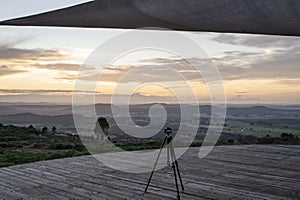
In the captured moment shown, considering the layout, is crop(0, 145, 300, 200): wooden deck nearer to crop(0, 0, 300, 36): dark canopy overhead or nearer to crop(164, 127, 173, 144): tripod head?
crop(164, 127, 173, 144): tripod head

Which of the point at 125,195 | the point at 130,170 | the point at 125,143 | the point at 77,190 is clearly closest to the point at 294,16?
the point at 125,195

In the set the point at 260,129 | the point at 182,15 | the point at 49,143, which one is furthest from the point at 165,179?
the point at 260,129

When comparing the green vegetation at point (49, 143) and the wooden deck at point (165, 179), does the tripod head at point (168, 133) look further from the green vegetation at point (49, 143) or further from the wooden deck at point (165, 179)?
the green vegetation at point (49, 143)

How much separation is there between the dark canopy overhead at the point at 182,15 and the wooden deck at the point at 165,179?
1.66 metres

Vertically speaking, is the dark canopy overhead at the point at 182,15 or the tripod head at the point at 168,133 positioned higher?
the dark canopy overhead at the point at 182,15

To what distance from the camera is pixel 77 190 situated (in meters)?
3.51

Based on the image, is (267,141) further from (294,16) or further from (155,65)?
(294,16)

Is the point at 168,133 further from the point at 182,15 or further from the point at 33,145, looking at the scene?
the point at 33,145

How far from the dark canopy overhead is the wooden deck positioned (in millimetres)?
1662

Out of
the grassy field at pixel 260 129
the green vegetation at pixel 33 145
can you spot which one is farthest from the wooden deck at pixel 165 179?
the grassy field at pixel 260 129

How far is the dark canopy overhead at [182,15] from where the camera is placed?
1.75 m

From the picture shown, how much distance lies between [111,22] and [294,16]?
4.20 feet

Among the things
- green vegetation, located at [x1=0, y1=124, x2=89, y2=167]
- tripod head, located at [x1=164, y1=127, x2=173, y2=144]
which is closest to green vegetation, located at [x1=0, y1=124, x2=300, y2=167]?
green vegetation, located at [x1=0, y1=124, x2=89, y2=167]

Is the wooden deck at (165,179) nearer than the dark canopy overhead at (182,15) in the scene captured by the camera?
No
